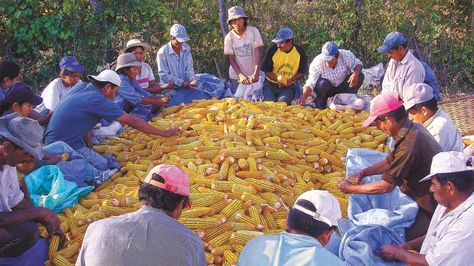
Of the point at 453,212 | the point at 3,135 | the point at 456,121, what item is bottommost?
the point at 456,121

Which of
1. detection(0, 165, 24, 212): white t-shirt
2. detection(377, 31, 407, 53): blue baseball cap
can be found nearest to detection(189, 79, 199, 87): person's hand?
detection(377, 31, 407, 53): blue baseball cap

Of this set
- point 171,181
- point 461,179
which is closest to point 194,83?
point 171,181

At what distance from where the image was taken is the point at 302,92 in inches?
374

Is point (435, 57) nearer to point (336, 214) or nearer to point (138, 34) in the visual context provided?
point (138, 34)

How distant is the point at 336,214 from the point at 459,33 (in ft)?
33.7

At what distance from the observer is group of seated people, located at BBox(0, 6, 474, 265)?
3.33 m

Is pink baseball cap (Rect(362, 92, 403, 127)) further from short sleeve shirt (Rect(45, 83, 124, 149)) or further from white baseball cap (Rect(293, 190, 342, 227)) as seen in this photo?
short sleeve shirt (Rect(45, 83, 124, 149))

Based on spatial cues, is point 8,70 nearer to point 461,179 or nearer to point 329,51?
point 329,51

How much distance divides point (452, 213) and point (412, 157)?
88 centimetres

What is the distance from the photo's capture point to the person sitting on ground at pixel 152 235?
3293mm

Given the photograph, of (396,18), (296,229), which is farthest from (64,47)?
(296,229)

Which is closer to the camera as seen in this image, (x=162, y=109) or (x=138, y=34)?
(x=162, y=109)

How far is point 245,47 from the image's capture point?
9.58 meters

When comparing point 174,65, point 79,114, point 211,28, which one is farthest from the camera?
point 211,28
